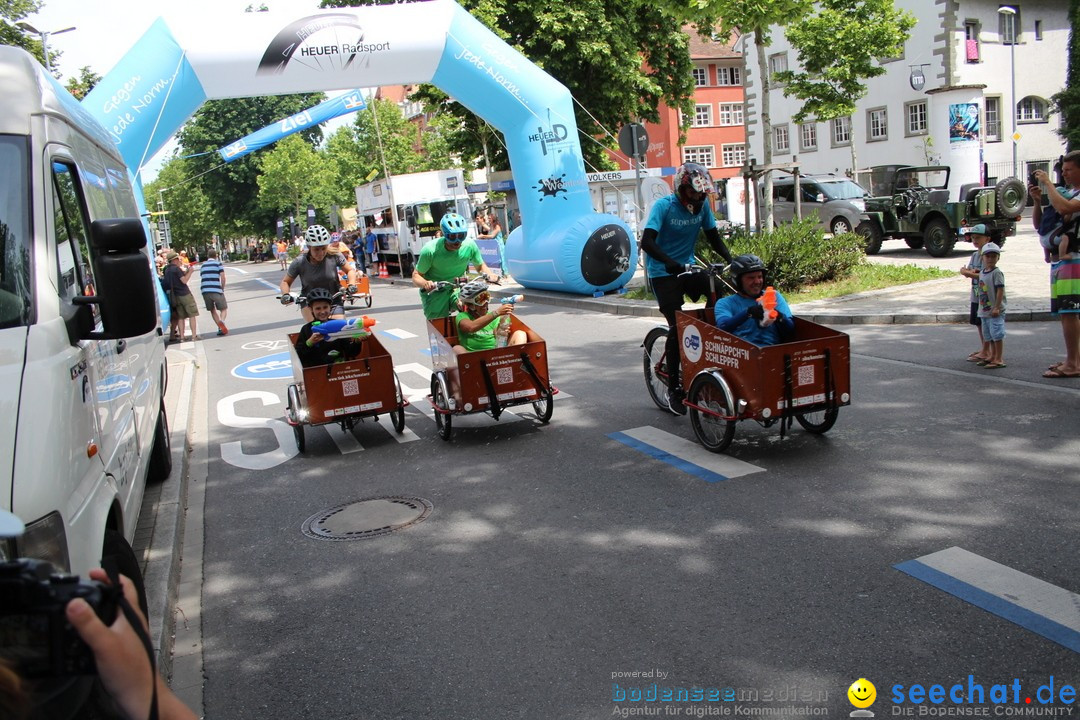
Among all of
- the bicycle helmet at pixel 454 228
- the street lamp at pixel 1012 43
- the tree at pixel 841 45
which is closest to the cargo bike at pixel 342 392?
the bicycle helmet at pixel 454 228

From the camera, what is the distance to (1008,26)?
39250mm

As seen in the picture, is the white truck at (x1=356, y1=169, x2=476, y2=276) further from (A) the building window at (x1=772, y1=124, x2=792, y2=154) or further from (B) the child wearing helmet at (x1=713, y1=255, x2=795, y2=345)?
(B) the child wearing helmet at (x1=713, y1=255, x2=795, y2=345)

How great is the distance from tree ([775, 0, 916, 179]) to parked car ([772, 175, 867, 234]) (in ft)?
18.0

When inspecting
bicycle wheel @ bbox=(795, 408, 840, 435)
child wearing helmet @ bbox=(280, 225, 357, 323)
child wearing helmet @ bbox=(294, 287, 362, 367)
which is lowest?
bicycle wheel @ bbox=(795, 408, 840, 435)

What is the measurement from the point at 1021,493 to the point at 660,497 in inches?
82.9

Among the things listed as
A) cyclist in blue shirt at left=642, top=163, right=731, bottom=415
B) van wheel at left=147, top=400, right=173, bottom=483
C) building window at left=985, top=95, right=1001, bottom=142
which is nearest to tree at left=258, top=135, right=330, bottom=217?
building window at left=985, top=95, right=1001, bottom=142

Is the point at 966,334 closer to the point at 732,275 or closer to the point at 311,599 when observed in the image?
the point at 732,275

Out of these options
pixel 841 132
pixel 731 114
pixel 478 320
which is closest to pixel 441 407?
pixel 478 320

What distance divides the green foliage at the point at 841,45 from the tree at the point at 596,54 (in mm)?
3982

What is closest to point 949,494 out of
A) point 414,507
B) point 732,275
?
point 732,275

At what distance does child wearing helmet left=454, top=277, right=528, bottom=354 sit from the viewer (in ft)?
25.5

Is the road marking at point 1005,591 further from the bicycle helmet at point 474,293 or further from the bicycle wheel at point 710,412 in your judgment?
the bicycle helmet at point 474,293

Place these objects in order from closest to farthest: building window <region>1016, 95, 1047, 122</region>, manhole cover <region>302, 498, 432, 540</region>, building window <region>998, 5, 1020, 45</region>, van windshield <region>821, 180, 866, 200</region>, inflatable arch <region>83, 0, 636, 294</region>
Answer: manhole cover <region>302, 498, 432, 540</region> → inflatable arch <region>83, 0, 636, 294</region> → van windshield <region>821, 180, 866, 200</region> → building window <region>998, 5, 1020, 45</region> → building window <region>1016, 95, 1047, 122</region>

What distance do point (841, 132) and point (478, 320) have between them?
40.4 metres
